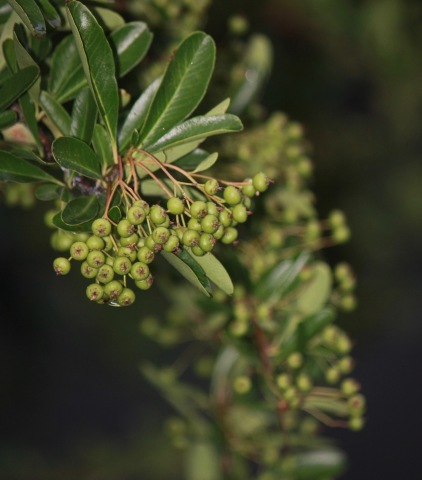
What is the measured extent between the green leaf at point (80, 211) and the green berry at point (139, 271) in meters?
0.09

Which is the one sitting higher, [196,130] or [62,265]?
[196,130]

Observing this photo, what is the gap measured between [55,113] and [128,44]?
0.15m

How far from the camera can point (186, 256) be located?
0.90 meters

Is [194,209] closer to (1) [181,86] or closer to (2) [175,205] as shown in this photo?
(2) [175,205]

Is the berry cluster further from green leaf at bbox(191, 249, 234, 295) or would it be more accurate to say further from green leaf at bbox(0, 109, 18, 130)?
green leaf at bbox(0, 109, 18, 130)

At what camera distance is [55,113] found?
98 centimetres

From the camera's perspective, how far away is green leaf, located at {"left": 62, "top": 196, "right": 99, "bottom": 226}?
863mm

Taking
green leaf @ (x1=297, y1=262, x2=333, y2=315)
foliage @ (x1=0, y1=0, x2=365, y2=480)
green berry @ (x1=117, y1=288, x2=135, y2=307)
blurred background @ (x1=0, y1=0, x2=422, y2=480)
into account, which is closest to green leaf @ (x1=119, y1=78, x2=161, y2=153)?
foliage @ (x1=0, y1=0, x2=365, y2=480)

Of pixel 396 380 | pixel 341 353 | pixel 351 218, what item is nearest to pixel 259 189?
pixel 341 353

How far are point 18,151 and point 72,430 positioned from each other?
12.4ft

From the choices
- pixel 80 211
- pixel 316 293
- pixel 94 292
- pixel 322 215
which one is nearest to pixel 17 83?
pixel 80 211

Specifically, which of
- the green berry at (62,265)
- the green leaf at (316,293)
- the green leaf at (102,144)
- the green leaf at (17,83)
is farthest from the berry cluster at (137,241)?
the green leaf at (316,293)

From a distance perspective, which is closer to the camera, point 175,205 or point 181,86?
point 175,205

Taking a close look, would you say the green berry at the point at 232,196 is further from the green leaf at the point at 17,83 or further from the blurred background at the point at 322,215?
the blurred background at the point at 322,215
